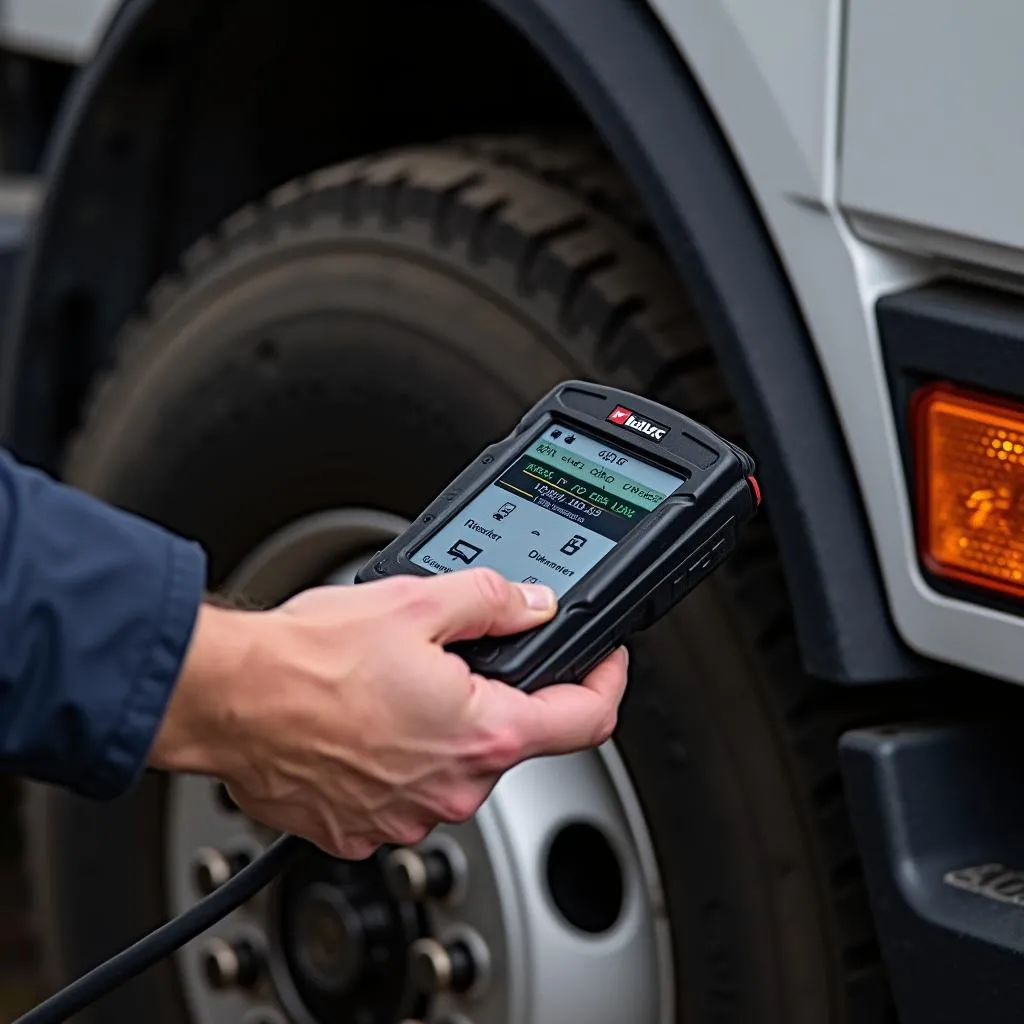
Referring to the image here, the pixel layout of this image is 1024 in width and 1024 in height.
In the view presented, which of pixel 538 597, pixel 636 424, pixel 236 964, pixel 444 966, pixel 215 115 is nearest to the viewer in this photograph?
pixel 538 597

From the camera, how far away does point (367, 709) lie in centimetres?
120

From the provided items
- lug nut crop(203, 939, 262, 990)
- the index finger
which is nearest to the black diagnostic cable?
the index finger

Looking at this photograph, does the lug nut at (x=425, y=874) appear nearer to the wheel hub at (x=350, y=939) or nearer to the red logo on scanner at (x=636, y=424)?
the wheel hub at (x=350, y=939)

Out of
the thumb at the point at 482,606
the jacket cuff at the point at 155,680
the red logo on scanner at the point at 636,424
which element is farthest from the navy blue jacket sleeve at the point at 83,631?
the red logo on scanner at the point at 636,424

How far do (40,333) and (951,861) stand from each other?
129 centimetres

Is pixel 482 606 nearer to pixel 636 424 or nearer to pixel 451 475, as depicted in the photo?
pixel 636 424

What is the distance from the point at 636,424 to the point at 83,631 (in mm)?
423

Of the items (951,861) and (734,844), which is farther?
(734,844)

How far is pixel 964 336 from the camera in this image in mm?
1366

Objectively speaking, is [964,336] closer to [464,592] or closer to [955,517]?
[955,517]

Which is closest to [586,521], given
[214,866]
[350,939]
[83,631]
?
[83,631]

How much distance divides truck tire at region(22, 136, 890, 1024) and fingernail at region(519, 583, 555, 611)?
32cm

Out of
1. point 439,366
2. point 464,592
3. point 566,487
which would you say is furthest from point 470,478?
point 439,366

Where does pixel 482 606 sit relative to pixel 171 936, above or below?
above
